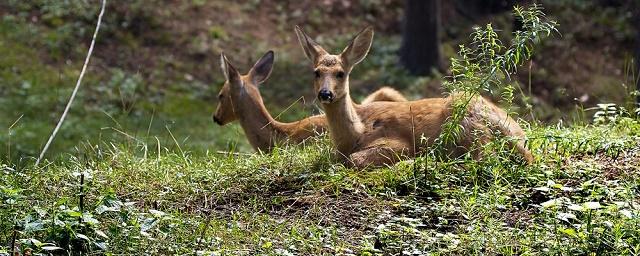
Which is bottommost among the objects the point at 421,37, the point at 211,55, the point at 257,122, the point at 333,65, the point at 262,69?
the point at 211,55

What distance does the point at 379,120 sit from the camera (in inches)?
318

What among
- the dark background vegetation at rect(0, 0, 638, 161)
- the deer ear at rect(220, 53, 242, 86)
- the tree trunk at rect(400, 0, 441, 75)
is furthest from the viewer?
the tree trunk at rect(400, 0, 441, 75)

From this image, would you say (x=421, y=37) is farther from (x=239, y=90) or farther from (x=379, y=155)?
(x=379, y=155)

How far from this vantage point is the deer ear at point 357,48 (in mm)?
8195

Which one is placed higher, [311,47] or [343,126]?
[311,47]

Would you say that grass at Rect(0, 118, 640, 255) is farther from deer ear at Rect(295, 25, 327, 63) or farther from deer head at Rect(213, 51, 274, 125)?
deer head at Rect(213, 51, 274, 125)

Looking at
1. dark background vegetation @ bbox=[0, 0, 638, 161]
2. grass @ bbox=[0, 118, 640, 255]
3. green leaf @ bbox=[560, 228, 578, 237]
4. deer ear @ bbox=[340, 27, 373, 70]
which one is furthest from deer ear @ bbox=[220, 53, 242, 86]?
green leaf @ bbox=[560, 228, 578, 237]

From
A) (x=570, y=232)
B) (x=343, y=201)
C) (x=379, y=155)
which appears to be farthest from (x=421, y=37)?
(x=570, y=232)

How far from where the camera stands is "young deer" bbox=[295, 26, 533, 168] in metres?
7.29

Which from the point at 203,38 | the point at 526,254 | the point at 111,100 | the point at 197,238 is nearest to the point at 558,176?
the point at 526,254

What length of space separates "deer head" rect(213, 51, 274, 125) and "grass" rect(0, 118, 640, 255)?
2484 mm

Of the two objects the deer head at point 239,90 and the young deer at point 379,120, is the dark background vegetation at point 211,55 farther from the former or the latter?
the young deer at point 379,120

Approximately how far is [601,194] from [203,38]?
12551mm

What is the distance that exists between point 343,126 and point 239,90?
2.49 m
